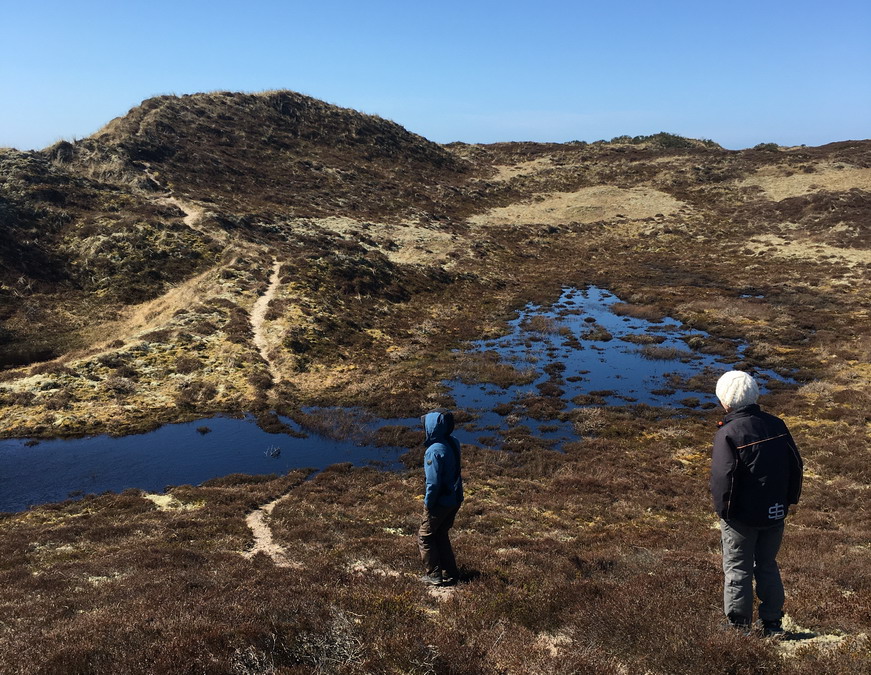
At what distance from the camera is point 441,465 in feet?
29.8

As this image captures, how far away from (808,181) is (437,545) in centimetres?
10966

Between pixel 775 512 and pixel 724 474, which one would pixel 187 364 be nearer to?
pixel 724 474

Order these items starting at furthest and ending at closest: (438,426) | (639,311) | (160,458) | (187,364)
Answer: (639,311) < (187,364) < (160,458) < (438,426)

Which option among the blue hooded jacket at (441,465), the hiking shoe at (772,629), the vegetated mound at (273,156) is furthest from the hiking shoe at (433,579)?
the vegetated mound at (273,156)

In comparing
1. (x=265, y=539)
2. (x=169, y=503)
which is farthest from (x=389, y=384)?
(x=265, y=539)

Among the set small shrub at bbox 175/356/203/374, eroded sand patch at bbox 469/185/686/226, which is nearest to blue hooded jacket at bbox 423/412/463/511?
small shrub at bbox 175/356/203/374

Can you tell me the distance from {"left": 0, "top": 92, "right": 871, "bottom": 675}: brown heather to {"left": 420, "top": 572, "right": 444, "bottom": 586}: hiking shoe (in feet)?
1.67

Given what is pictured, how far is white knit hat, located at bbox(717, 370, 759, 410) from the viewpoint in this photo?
250 inches

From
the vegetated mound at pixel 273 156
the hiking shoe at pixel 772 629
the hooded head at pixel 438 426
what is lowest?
the hiking shoe at pixel 772 629

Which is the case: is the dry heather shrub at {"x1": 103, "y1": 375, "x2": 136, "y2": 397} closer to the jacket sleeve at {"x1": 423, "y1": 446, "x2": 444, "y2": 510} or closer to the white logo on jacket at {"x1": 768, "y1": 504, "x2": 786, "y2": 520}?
the jacket sleeve at {"x1": 423, "y1": 446, "x2": 444, "y2": 510}

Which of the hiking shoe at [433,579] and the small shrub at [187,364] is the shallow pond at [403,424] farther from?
the hiking shoe at [433,579]

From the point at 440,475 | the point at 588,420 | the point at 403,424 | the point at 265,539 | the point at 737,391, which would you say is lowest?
the point at 588,420

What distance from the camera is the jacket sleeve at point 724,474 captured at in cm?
617

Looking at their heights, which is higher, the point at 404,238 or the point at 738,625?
the point at 404,238
